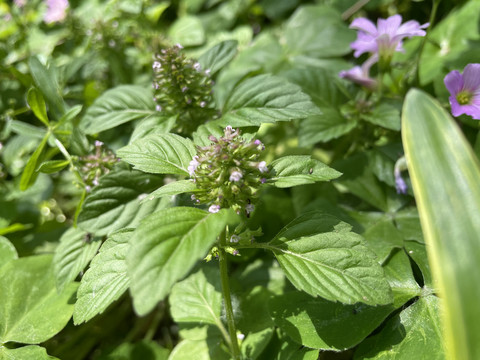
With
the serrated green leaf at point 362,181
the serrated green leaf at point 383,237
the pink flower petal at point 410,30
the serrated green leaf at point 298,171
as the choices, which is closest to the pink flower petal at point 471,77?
the pink flower petal at point 410,30

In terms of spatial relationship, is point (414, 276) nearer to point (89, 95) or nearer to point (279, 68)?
point (279, 68)

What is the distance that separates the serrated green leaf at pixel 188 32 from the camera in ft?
8.88

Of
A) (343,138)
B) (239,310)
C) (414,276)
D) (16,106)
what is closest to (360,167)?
(343,138)

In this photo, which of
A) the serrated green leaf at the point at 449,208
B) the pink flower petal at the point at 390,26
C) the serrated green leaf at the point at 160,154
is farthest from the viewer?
the pink flower petal at the point at 390,26

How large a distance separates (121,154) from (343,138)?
3.94 ft

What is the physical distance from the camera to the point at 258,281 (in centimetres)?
179

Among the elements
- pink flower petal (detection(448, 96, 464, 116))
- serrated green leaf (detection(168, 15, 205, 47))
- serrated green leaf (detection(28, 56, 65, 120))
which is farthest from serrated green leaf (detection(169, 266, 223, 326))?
serrated green leaf (detection(168, 15, 205, 47))

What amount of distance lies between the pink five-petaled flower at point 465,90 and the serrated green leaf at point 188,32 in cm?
170

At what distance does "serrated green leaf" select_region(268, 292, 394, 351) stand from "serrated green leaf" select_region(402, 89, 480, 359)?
0.40 m

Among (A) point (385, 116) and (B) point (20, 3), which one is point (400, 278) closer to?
(A) point (385, 116)

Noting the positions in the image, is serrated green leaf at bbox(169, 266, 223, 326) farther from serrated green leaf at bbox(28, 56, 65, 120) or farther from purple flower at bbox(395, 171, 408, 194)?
serrated green leaf at bbox(28, 56, 65, 120)

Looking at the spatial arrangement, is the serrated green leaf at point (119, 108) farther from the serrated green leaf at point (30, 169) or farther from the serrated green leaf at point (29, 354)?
the serrated green leaf at point (29, 354)

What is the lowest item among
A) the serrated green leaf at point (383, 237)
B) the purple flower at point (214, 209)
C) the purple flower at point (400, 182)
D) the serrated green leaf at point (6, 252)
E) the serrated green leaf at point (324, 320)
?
the serrated green leaf at point (6, 252)

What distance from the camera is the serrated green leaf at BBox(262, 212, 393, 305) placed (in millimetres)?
1070
